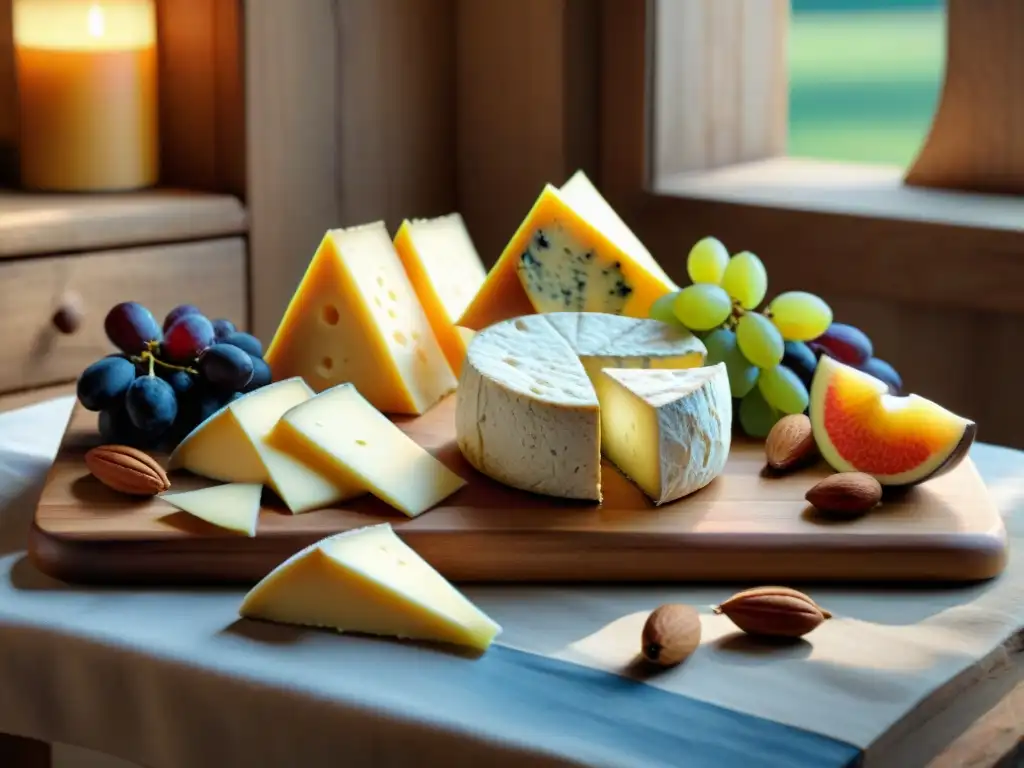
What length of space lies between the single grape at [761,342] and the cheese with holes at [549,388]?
0.18 ft

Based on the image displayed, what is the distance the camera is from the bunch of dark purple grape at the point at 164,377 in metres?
1.12

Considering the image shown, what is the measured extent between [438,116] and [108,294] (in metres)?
0.69

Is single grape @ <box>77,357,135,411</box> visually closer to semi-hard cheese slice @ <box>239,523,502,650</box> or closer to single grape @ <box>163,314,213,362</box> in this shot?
single grape @ <box>163,314,213,362</box>

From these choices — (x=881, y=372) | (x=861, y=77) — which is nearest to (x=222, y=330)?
(x=881, y=372)

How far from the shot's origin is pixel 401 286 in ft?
4.34

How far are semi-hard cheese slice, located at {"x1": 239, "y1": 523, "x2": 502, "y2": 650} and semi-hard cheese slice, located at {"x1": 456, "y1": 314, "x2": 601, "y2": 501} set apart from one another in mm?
183

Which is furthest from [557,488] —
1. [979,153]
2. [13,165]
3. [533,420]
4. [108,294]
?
[13,165]

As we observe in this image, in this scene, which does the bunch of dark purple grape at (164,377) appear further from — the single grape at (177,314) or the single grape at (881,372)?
the single grape at (881,372)

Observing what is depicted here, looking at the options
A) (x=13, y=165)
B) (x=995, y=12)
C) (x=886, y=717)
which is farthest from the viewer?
(x=13, y=165)

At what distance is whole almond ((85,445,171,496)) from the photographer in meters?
1.03

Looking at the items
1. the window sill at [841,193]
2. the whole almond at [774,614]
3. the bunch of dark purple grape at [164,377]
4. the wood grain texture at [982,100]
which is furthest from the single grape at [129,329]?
the wood grain texture at [982,100]

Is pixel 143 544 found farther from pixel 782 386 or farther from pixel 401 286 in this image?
pixel 782 386

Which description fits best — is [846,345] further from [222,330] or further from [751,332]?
[222,330]

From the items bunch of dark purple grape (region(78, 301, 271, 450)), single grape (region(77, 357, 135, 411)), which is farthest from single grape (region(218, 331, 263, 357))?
single grape (region(77, 357, 135, 411))
